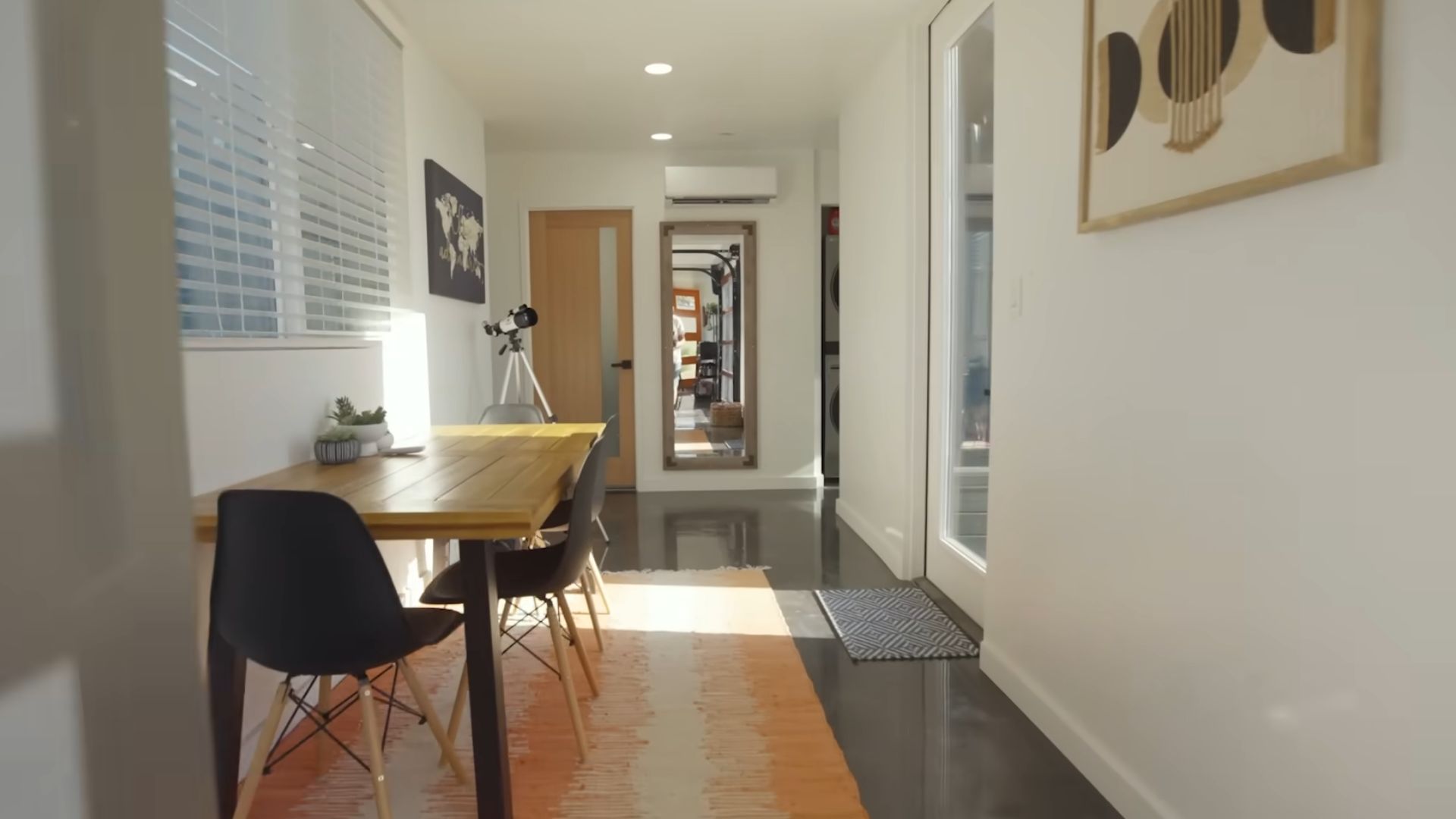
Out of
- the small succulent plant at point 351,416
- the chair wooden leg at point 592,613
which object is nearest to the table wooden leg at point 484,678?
the chair wooden leg at point 592,613

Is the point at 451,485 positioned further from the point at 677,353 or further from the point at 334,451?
the point at 677,353

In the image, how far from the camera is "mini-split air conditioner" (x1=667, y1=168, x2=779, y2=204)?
5781 mm

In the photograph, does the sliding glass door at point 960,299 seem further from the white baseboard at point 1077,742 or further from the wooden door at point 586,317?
the wooden door at point 586,317

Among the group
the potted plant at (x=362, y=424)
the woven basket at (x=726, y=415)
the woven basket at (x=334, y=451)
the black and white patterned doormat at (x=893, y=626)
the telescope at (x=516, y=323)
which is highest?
the telescope at (x=516, y=323)

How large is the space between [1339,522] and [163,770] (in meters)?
1.56

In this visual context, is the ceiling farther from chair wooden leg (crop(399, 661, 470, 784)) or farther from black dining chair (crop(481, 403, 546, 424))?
chair wooden leg (crop(399, 661, 470, 784))

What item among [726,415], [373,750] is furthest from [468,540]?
[726,415]

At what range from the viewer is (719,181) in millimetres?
5785

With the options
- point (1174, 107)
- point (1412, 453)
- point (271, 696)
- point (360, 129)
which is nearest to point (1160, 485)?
point (1412, 453)

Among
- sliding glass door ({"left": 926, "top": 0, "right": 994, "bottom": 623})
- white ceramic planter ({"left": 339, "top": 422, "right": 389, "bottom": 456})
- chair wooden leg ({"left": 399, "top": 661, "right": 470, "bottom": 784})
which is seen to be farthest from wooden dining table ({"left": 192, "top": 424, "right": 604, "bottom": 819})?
sliding glass door ({"left": 926, "top": 0, "right": 994, "bottom": 623})

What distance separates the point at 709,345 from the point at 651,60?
2634 mm

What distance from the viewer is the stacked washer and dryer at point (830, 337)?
6180mm

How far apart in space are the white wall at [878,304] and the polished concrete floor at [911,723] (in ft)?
1.09

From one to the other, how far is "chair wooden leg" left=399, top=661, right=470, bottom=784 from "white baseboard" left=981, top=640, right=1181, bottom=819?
1553mm
